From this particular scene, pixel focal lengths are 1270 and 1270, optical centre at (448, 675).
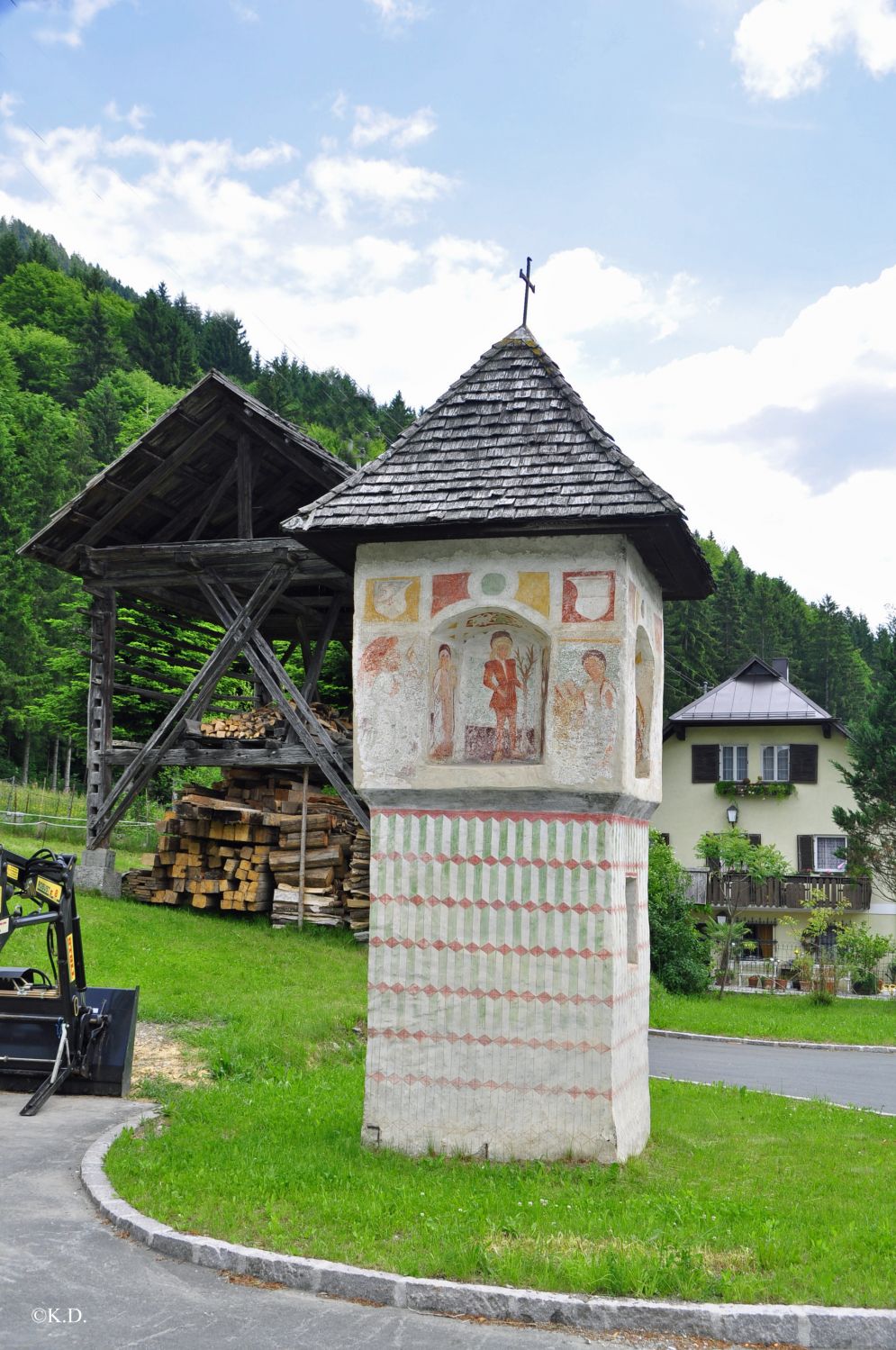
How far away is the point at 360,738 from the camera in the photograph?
9711mm

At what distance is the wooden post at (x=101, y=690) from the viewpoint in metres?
22.6

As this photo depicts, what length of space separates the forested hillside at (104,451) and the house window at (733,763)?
52.0 feet

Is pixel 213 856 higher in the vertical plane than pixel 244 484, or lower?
lower

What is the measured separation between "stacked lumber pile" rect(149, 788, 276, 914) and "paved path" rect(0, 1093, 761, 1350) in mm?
13923

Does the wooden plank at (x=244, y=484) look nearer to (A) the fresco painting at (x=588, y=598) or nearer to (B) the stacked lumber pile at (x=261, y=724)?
(B) the stacked lumber pile at (x=261, y=724)

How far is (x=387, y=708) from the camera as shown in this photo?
31.7ft

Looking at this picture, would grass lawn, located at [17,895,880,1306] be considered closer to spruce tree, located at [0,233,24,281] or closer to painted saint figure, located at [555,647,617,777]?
painted saint figure, located at [555,647,617,777]

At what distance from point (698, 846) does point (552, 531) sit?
2560 centimetres

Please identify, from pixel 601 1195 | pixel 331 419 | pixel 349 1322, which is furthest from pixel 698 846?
pixel 331 419

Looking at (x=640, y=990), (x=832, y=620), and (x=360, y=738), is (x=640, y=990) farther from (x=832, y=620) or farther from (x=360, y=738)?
(x=832, y=620)

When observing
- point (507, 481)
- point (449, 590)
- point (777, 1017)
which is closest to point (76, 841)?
point (777, 1017)

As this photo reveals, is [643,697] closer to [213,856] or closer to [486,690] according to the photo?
[486,690]

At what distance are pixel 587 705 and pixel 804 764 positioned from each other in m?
31.0

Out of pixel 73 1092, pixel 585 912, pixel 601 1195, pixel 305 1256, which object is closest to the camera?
pixel 305 1256
